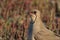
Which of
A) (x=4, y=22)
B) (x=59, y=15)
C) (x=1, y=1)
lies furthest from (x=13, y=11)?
(x=59, y=15)

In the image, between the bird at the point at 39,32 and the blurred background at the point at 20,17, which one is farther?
the blurred background at the point at 20,17

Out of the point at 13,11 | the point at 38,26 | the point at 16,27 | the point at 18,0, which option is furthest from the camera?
the point at 18,0

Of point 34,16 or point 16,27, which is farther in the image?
point 16,27

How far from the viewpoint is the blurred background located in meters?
7.07

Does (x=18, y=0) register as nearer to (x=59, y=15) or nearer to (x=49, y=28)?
(x=59, y=15)

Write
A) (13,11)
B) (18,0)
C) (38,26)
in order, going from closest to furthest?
(38,26)
(13,11)
(18,0)

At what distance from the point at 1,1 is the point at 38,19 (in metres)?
2.47

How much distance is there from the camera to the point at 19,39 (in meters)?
6.93

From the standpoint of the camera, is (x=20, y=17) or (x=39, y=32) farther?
(x=20, y=17)

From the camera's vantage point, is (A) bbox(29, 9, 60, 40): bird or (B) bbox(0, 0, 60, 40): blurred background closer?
(A) bbox(29, 9, 60, 40): bird

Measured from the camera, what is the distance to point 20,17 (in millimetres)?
8039

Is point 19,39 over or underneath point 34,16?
underneath

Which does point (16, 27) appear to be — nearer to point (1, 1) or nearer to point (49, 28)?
point (49, 28)

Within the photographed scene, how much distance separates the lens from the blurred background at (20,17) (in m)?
7.07
